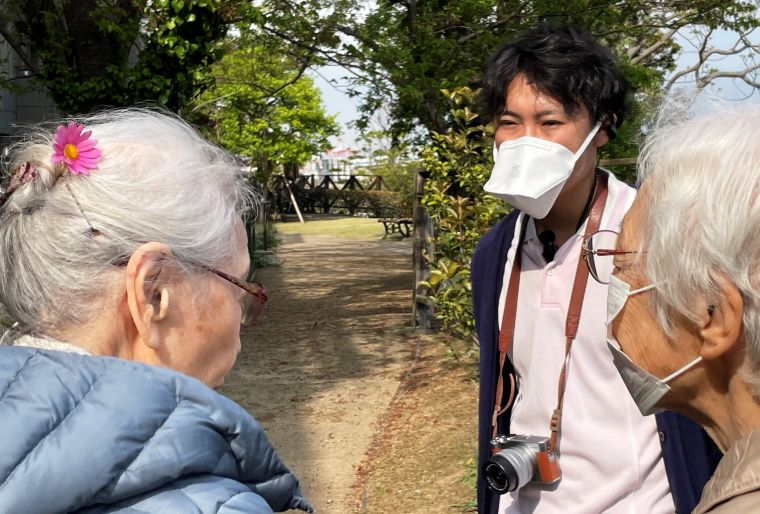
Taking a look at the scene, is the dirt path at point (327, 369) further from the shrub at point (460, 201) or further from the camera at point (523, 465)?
the camera at point (523, 465)

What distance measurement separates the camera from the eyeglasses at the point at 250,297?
5.36 ft

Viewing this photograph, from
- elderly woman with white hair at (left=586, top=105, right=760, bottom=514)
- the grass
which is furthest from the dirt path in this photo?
the grass

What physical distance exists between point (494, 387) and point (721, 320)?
125 cm

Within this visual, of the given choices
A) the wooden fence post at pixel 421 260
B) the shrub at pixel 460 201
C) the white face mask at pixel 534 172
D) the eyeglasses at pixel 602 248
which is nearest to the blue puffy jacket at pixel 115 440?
the eyeglasses at pixel 602 248

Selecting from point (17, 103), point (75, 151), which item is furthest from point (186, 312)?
point (17, 103)

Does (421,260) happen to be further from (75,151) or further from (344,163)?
(344,163)

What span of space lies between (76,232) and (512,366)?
4.96 ft

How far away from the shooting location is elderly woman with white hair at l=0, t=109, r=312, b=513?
1188 millimetres

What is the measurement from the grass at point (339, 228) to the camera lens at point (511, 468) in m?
21.8

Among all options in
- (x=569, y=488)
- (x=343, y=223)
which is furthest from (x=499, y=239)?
(x=343, y=223)

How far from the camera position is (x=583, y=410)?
2.31m

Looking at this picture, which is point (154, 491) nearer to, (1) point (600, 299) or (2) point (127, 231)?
(2) point (127, 231)

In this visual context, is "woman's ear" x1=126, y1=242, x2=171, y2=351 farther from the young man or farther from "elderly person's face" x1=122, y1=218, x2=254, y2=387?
the young man

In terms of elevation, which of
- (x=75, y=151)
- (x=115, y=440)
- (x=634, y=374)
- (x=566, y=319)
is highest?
(x=75, y=151)
